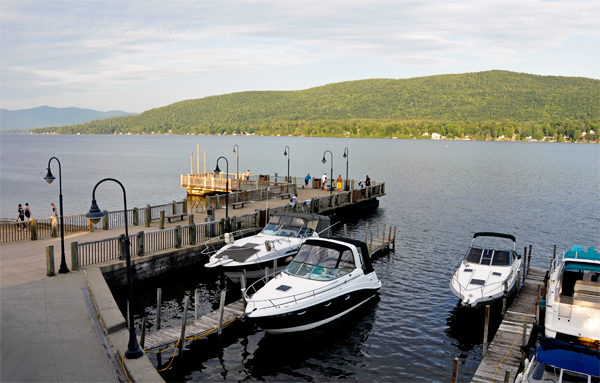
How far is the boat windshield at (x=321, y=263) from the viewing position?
54.0 feet

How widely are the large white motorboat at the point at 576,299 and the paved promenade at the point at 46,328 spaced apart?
13037 millimetres

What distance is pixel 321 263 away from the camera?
16.9 metres

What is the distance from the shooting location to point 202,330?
14250 mm

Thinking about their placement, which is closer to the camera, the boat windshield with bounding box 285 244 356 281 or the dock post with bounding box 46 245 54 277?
the dock post with bounding box 46 245 54 277

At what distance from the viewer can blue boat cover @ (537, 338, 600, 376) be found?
33.2 feet

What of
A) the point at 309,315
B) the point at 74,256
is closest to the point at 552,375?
the point at 309,315

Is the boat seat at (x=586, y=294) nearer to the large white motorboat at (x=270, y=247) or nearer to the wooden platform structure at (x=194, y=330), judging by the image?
the large white motorboat at (x=270, y=247)

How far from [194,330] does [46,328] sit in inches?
169

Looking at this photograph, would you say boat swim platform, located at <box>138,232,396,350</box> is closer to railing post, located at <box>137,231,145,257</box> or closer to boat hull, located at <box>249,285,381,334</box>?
boat hull, located at <box>249,285,381,334</box>

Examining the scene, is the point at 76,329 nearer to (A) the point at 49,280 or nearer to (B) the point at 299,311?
(A) the point at 49,280

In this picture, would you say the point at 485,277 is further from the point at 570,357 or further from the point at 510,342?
the point at 570,357

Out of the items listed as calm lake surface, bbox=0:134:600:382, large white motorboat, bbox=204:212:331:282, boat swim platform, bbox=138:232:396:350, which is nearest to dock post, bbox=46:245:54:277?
calm lake surface, bbox=0:134:600:382

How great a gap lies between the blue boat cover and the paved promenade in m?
10.3

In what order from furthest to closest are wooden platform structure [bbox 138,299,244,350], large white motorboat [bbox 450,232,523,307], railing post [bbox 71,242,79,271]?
large white motorboat [bbox 450,232,523,307] < railing post [bbox 71,242,79,271] < wooden platform structure [bbox 138,299,244,350]
